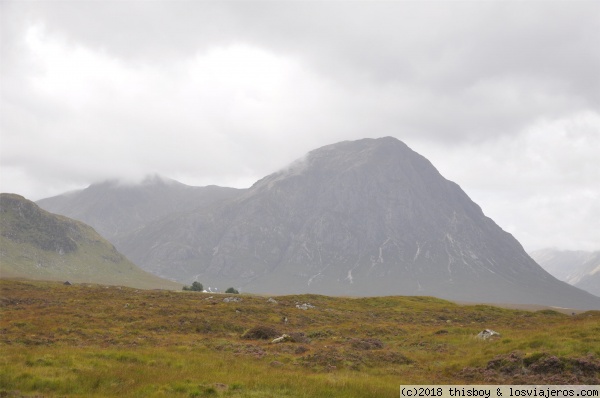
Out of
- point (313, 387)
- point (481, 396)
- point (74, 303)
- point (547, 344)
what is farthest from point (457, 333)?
point (74, 303)

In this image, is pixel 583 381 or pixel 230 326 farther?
pixel 230 326

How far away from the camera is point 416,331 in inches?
2053

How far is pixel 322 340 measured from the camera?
142 ft

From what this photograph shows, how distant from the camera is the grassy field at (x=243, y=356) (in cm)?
2119

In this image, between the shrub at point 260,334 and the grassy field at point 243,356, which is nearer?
the grassy field at point 243,356

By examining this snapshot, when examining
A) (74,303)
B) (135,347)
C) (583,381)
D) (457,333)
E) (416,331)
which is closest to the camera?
(583,381)

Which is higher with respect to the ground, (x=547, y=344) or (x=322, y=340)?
(x=547, y=344)

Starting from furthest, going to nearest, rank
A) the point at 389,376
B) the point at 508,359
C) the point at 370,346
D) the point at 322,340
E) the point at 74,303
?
1. the point at 74,303
2. the point at 322,340
3. the point at 370,346
4. the point at 508,359
5. the point at 389,376

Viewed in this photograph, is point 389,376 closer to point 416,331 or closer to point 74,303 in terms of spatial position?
point 416,331

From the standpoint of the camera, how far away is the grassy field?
21.2m

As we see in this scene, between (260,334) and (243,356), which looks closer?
(243,356)

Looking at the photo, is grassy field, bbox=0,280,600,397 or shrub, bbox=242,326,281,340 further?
shrub, bbox=242,326,281,340

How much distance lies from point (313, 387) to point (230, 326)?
3041cm

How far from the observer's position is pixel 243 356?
32312mm
